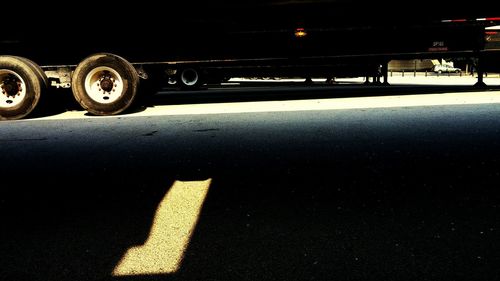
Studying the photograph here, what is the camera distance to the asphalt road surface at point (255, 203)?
175cm

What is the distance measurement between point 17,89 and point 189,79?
715 centimetres

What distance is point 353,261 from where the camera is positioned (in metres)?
1.76

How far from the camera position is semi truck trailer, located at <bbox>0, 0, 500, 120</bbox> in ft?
21.9

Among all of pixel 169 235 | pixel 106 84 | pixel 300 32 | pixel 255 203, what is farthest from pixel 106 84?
pixel 169 235

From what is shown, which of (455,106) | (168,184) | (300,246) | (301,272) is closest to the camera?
(301,272)

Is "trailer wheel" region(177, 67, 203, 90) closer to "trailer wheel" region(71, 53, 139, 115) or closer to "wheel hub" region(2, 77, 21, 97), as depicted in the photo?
"trailer wheel" region(71, 53, 139, 115)

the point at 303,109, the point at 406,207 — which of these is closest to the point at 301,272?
the point at 406,207

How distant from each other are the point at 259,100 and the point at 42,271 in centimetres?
706

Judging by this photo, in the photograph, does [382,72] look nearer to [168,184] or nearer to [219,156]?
[219,156]

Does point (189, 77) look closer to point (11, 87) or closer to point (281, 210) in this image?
point (11, 87)

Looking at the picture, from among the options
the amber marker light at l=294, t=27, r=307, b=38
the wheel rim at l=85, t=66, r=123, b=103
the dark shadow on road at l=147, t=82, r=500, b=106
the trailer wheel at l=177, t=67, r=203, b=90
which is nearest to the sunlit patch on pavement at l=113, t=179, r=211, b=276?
the wheel rim at l=85, t=66, r=123, b=103

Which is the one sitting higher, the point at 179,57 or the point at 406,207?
the point at 179,57

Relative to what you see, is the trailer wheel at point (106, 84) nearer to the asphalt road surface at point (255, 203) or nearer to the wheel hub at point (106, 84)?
the wheel hub at point (106, 84)

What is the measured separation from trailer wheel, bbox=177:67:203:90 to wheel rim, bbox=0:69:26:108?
6.84 metres
